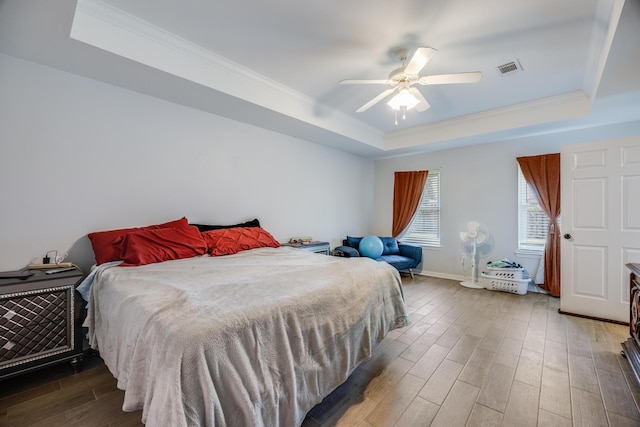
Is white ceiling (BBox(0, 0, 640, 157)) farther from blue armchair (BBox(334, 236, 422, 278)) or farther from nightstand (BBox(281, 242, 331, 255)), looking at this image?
blue armchair (BBox(334, 236, 422, 278))

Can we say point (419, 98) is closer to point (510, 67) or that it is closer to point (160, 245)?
point (510, 67)

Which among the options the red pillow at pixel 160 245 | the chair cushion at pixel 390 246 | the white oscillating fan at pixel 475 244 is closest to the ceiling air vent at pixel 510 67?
the white oscillating fan at pixel 475 244

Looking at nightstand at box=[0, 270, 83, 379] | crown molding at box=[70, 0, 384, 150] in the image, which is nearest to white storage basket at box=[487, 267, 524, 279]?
crown molding at box=[70, 0, 384, 150]

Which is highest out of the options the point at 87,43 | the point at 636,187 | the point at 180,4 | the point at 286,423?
the point at 180,4

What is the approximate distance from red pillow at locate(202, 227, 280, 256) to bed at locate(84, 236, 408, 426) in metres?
0.68

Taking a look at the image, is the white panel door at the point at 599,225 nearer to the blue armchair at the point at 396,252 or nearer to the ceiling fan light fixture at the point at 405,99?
the blue armchair at the point at 396,252

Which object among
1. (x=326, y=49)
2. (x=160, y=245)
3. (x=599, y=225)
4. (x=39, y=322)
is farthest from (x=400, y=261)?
(x=39, y=322)

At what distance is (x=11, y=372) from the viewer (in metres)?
1.80

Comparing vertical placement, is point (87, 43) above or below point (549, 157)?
above

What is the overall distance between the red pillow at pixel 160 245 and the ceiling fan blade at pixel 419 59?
8.68ft

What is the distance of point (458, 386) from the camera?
6.28ft

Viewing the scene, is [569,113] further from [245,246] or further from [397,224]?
[245,246]

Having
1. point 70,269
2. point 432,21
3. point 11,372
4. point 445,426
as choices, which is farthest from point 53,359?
point 432,21

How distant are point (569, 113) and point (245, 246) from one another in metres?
A: 4.42
